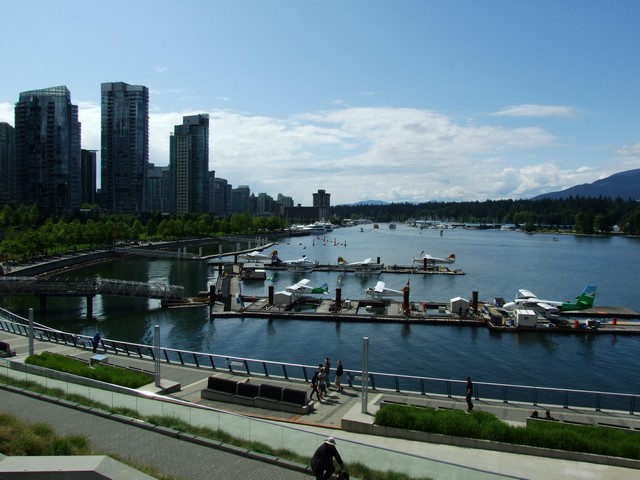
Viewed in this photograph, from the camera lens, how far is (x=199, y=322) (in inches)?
1810

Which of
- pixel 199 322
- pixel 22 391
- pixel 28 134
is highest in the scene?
pixel 28 134

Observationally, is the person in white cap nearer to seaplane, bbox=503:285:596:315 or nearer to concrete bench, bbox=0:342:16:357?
concrete bench, bbox=0:342:16:357

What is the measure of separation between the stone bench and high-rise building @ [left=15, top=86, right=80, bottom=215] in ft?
535

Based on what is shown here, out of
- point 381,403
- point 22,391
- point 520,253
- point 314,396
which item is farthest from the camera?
point 520,253

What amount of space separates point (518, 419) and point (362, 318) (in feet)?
93.3

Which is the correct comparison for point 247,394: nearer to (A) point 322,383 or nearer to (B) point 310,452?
(A) point 322,383

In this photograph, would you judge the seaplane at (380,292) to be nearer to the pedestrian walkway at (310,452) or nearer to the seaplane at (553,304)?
the seaplane at (553,304)

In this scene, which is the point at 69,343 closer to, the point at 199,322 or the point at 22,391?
the point at 22,391

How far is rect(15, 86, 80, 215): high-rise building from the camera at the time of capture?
165m

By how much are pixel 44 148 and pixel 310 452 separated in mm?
179382

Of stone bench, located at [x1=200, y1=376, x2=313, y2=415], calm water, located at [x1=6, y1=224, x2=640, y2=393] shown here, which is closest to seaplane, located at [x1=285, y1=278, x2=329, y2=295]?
calm water, located at [x1=6, y1=224, x2=640, y2=393]

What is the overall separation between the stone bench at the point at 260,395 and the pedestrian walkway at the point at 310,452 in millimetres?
284

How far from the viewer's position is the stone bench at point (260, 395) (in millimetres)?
18891

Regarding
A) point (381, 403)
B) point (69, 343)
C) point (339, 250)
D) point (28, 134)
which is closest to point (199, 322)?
point (69, 343)
